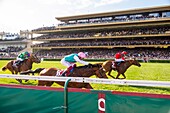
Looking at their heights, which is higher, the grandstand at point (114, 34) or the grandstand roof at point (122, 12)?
the grandstand roof at point (122, 12)

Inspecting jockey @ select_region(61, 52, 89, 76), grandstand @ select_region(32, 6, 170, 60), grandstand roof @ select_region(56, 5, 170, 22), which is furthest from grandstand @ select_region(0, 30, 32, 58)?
jockey @ select_region(61, 52, 89, 76)

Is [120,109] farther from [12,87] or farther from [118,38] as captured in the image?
[118,38]

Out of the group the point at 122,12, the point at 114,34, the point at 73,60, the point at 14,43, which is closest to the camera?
the point at 73,60

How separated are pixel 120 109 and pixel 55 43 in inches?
2078

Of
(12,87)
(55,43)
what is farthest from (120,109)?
(55,43)

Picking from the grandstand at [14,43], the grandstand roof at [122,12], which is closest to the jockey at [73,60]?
the grandstand roof at [122,12]

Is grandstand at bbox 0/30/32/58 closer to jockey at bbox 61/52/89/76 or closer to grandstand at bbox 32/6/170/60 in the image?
grandstand at bbox 32/6/170/60

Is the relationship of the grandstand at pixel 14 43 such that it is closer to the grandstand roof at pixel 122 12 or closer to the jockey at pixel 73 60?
the grandstand roof at pixel 122 12

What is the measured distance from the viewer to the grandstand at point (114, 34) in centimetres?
4270

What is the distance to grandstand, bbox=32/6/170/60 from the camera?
42.7 metres

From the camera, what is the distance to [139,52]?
43.0 metres

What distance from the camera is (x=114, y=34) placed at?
4703 cm

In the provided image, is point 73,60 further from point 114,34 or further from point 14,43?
point 14,43

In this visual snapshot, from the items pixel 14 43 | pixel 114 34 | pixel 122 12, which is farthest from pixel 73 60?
pixel 14 43
